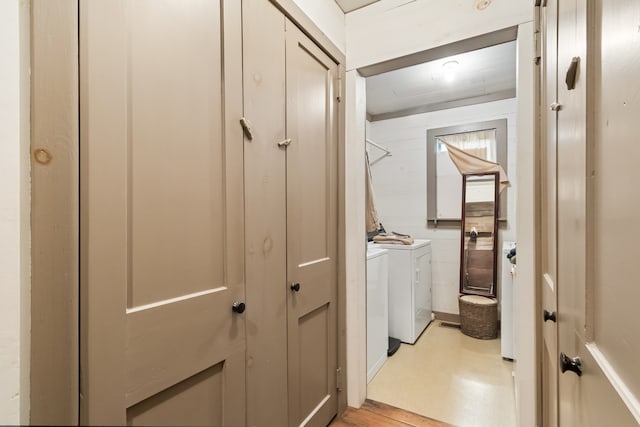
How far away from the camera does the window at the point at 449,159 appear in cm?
300

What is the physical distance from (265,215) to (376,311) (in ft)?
4.89

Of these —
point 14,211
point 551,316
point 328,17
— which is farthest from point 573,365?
point 328,17

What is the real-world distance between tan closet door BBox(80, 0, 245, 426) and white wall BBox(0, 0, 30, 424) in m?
0.10

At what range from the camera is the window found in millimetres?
3004

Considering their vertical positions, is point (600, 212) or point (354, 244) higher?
point (600, 212)

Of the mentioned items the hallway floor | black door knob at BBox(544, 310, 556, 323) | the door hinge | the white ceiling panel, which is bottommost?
the hallway floor

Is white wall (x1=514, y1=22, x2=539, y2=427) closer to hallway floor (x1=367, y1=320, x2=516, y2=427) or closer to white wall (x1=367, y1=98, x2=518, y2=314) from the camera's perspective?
hallway floor (x1=367, y1=320, x2=516, y2=427)

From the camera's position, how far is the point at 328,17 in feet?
5.46

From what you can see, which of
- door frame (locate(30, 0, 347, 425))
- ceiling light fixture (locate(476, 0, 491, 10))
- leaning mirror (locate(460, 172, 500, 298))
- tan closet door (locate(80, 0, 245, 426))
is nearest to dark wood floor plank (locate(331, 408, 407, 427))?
tan closet door (locate(80, 0, 245, 426))

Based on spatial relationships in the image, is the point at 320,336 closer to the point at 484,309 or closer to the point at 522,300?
the point at 522,300

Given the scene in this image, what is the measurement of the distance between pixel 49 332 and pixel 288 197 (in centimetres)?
90

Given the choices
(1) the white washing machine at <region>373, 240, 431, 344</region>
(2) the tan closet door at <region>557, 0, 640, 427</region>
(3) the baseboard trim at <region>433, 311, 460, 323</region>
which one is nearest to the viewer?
(2) the tan closet door at <region>557, 0, 640, 427</region>

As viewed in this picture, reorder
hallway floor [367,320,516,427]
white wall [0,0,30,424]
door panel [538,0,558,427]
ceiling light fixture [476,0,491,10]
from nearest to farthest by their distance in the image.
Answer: white wall [0,0,30,424] → door panel [538,0,558,427] → ceiling light fixture [476,0,491,10] → hallway floor [367,320,516,427]

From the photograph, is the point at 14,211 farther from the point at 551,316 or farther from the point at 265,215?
the point at 551,316
